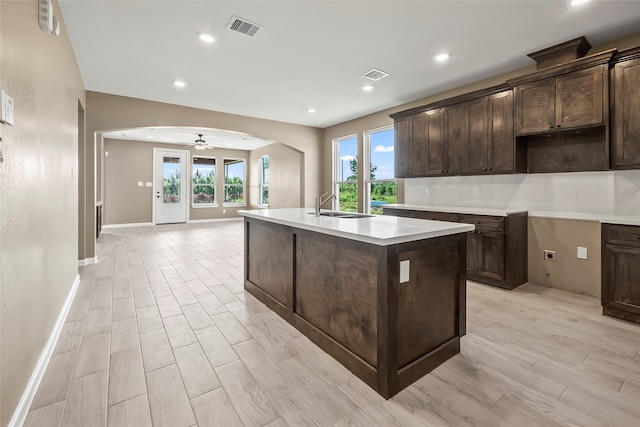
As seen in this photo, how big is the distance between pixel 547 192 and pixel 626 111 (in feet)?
3.52

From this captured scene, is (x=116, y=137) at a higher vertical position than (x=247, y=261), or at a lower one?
higher

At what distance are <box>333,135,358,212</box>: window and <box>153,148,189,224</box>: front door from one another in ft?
18.4

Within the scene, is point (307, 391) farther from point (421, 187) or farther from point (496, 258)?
point (421, 187)

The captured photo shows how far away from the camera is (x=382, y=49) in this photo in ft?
10.9

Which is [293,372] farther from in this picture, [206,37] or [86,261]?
[86,261]

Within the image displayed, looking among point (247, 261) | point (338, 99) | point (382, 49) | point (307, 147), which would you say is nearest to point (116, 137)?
point (307, 147)

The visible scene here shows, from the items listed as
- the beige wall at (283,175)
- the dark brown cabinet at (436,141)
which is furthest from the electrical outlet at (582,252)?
the beige wall at (283,175)

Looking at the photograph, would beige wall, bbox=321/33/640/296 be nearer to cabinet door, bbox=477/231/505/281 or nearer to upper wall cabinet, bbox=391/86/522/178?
upper wall cabinet, bbox=391/86/522/178

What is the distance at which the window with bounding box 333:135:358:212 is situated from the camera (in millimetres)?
6500

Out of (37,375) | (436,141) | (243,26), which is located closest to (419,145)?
(436,141)

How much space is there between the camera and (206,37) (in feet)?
10.0

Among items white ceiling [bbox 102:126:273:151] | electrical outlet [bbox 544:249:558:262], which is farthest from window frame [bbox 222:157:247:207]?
electrical outlet [bbox 544:249:558:262]

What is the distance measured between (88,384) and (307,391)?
1.29 m

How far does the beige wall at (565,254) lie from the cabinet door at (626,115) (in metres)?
0.76
